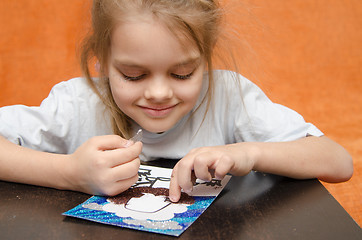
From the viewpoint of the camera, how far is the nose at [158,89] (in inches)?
28.2

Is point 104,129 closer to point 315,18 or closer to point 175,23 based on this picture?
point 175,23

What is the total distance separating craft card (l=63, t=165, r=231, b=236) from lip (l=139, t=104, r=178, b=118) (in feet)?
0.43

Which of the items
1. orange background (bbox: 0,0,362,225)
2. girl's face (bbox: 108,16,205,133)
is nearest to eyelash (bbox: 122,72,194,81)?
girl's face (bbox: 108,16,205,133)

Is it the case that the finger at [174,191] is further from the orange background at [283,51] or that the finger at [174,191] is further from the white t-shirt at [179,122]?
the orange background at [283,51]

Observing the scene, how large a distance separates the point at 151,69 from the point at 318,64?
1.21 m

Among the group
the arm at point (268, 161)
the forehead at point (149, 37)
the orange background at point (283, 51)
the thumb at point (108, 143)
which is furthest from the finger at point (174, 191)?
the orange background at point (283, 51)

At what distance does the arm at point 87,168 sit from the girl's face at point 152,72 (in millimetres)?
115

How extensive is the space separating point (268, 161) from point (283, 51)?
112cm

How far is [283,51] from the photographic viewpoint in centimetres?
175

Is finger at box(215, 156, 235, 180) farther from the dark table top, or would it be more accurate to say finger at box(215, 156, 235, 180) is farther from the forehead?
the forehead

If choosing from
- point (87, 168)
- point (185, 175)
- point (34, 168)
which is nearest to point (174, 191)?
point (185, 175)

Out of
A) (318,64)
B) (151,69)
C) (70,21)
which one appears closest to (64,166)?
(151,69)

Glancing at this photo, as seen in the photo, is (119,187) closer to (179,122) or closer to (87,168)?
(87,168)

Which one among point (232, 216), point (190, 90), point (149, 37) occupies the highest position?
point (149, 37)
